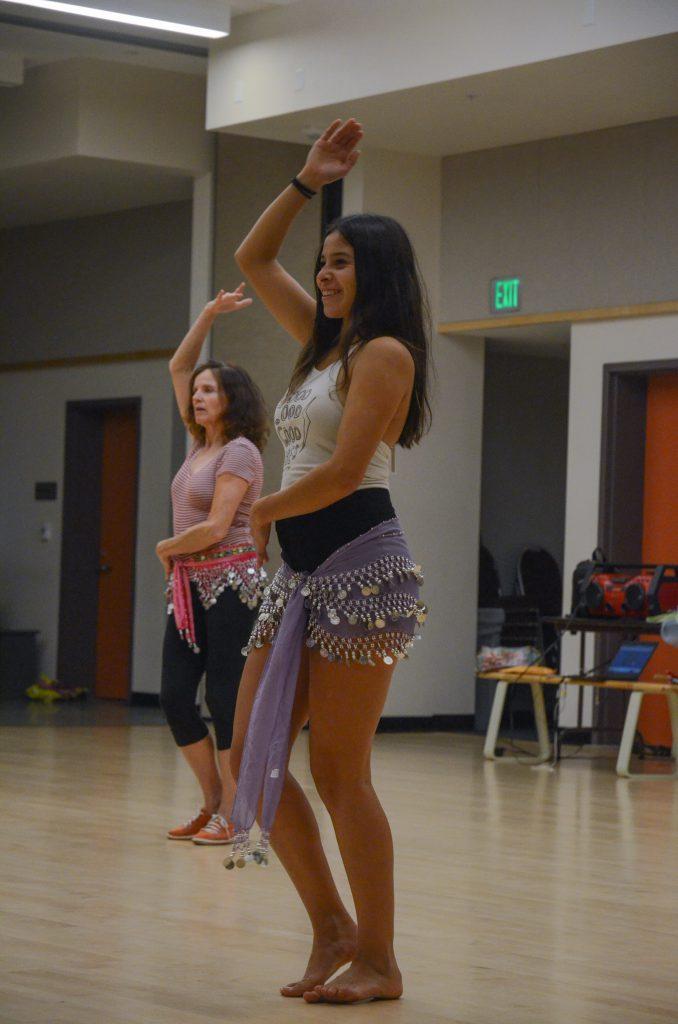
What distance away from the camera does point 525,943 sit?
12.0ft

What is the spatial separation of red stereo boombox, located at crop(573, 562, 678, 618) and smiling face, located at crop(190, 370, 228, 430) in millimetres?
3208

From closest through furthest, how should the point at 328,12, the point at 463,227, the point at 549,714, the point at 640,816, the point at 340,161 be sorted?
the point at 340,161 < the point at 640,816 < the point at 328,12 < the point at 463,227 < the point at 549,714

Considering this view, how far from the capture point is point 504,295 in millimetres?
9578

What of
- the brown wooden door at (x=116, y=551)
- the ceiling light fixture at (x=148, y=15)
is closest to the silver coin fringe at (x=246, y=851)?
the ceiling light fixture at (x=148, y=15)

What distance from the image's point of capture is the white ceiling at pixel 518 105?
785 cm

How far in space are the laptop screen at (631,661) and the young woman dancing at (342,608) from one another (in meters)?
4.90

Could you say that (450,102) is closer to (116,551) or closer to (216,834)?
(216,834)

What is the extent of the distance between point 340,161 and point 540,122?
5976 millimetres

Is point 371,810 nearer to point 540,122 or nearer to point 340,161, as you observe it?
point 340,161

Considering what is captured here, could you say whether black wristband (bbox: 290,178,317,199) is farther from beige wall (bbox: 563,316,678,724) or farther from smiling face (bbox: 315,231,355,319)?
beige wall (bbox: 563,316,678,724)

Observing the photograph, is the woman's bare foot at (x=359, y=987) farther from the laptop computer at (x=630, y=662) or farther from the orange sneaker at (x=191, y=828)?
the laptop computer at (x=630, y=662)

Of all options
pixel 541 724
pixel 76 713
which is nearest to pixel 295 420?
pixel 541 724

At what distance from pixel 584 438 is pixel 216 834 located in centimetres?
472

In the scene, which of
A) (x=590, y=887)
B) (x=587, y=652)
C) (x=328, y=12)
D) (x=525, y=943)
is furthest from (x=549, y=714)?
(x=525, y=943)
